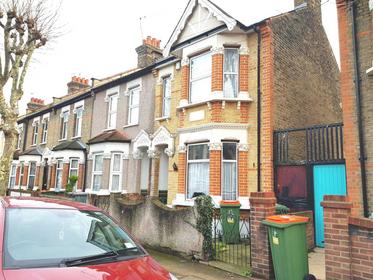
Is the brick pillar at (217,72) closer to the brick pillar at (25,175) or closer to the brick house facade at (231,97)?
the brick house facade at (231,97)

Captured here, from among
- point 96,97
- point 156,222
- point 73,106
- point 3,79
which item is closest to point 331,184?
point 156,222

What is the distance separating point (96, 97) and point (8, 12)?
6.53m

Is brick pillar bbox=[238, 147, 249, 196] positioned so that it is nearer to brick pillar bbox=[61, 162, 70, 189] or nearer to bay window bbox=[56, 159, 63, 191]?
brick pillar bbox=[61, 162, 70, 189]

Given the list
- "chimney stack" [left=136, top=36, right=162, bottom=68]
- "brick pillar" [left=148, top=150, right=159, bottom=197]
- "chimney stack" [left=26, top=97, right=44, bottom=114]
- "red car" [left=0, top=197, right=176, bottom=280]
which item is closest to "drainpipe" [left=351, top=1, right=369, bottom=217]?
"red car" [left=0, top=197, right=176, bottom=280]

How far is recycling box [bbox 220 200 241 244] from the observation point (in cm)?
802

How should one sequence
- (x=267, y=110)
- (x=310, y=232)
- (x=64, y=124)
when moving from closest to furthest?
(x=310, y=232) → (x=267, y=110) → (x=64, y=124)

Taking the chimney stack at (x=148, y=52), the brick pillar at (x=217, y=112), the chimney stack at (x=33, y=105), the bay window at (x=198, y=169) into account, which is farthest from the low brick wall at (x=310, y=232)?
the chimney stack at (x=33, y=105)

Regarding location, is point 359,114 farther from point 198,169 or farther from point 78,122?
point 78,122

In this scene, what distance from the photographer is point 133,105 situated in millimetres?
14609

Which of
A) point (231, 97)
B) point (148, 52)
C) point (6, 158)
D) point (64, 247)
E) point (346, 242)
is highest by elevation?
point (148, 52)

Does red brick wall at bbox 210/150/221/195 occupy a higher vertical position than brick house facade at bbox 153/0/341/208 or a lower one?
lower

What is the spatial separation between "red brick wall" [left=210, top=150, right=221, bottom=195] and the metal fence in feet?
4.03

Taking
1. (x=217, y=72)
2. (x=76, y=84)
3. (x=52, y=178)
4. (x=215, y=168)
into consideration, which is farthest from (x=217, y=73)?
(x=76, y=84)

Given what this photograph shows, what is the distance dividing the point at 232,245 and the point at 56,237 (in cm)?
587
